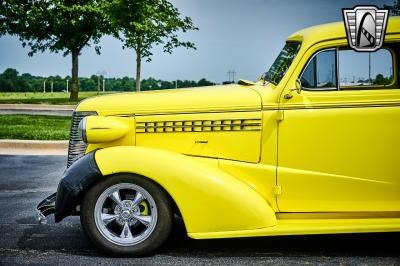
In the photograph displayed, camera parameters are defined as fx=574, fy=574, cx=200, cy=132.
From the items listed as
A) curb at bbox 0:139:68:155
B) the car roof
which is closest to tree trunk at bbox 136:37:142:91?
curb at bbox 0:139:68:155

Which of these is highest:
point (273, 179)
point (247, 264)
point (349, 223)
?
point (273, 179)

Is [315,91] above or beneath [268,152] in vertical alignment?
above

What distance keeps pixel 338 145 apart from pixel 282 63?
3.04 ft

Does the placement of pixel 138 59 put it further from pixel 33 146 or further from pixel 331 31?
pixel 331 31

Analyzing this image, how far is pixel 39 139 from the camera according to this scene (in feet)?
43.4

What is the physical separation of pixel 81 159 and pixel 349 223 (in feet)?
7.49

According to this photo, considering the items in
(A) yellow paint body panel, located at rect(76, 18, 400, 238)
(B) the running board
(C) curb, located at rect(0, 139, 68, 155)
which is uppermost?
(A) yellow paint body panel, located at rect(76, 18, 400, 238)

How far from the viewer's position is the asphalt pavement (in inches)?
183

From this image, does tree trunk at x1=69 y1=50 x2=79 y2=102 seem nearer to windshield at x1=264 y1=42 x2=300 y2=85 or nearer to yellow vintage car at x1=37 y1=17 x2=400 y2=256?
windshield at x1=264 y1=42 x2=300 y2=85

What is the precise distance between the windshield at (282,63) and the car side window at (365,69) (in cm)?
43

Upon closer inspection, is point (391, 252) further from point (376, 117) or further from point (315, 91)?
point (315, 91)

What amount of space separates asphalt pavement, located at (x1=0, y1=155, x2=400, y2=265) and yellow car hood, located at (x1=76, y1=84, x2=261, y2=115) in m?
1.22

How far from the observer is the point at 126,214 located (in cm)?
469

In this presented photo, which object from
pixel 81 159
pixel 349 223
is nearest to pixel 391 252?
pixel 349 223
